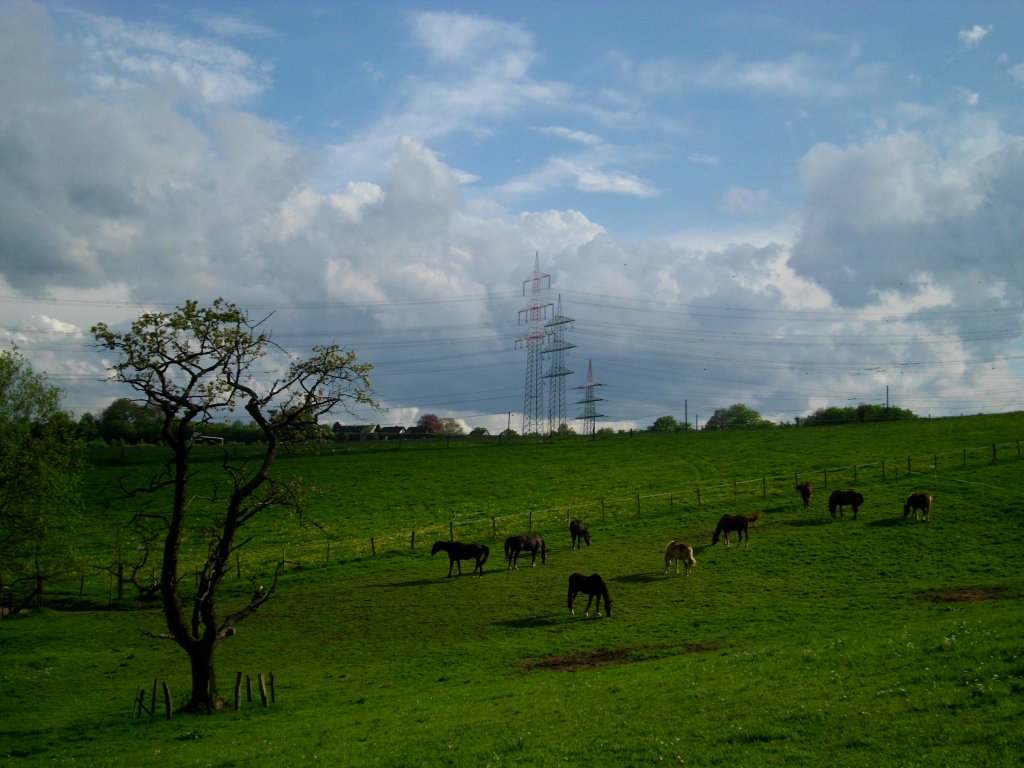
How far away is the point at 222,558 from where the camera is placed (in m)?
21.0

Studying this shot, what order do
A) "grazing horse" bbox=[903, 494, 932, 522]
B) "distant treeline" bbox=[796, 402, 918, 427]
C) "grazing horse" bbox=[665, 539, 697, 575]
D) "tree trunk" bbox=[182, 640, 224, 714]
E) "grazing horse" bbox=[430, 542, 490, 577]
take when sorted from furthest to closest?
"distant treeline" bbox=[796, 402, 918, 427]
"grazing horse" bbox=[903, 494, 932, 522]
"grazing horse" bbox=[430, 542, 490, 577]
"grazing horse" bbox=[665, 539, 697, 575]
"tree trunk" bbox=[182, 640, 224, 714]

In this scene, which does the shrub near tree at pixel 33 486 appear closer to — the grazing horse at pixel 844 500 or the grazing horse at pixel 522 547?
the grazing horse at pixel 522 547

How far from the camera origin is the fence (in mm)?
42938

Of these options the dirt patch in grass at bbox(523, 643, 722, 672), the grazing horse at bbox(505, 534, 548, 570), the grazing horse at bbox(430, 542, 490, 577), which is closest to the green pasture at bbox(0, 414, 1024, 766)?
the dirt patch in grass at bbox(523, 643, 722, 672)

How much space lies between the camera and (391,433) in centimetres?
10350

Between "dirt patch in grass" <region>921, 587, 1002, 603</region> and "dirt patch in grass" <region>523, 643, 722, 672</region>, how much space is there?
8.68 metres

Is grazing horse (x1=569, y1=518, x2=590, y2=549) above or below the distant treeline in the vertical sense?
below

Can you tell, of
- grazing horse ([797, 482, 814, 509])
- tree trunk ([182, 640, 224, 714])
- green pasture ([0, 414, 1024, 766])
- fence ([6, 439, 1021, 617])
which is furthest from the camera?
grazing horse ([797, 482, 814, 509])

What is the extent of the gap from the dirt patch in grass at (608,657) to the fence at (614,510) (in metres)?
20.4

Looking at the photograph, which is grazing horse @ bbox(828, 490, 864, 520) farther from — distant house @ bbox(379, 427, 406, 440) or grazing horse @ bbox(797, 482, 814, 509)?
distant house @ bbox(379, 427, 406, 440)

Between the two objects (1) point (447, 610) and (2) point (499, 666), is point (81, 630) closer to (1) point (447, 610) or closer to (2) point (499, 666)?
(1) point (447, 610)

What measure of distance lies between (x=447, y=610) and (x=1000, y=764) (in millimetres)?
22590

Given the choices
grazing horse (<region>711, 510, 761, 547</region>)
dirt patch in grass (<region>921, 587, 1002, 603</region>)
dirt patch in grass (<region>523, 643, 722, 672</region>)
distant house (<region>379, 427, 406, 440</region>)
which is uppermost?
distant house (<region>379, 427, 406, 440</region>)

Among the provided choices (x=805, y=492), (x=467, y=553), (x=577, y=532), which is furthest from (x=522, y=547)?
(x=805, y=492)
